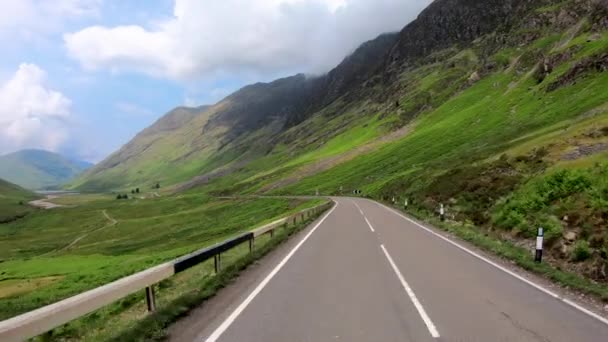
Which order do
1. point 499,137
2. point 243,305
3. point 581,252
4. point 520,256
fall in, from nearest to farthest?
point 243,305, point 581,252, point 520,256, point 499,137

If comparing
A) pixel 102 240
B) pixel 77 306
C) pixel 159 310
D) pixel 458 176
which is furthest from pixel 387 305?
pixel 102 240

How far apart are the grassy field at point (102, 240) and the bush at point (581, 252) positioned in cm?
1986

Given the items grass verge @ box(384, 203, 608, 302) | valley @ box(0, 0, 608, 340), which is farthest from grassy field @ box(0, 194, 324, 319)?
grass verge @ box(384, 203, 608, 302)

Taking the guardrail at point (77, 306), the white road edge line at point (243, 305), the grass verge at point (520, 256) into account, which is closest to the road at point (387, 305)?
the white road edge line at point (243, 305)

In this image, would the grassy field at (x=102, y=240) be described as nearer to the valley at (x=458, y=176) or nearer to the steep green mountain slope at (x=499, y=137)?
the valley at (x=458, y=176)

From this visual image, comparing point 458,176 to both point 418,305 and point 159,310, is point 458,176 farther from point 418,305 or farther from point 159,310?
point 159,310

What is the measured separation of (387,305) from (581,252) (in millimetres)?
8177

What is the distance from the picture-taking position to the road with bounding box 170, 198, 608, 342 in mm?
7957

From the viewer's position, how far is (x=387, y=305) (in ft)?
32.0

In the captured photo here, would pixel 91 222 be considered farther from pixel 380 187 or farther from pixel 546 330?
pixel 546 330

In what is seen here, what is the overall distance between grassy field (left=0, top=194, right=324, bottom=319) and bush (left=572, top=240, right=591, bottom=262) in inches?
782

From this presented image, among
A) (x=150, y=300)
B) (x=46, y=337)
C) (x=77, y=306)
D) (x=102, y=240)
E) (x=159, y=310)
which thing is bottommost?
(x=102, y=240)

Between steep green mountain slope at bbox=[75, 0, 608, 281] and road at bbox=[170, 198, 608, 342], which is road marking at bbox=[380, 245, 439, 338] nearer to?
road at bbox=[170, 198, 608, 342]

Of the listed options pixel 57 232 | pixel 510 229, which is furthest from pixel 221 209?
pixel 510 229
